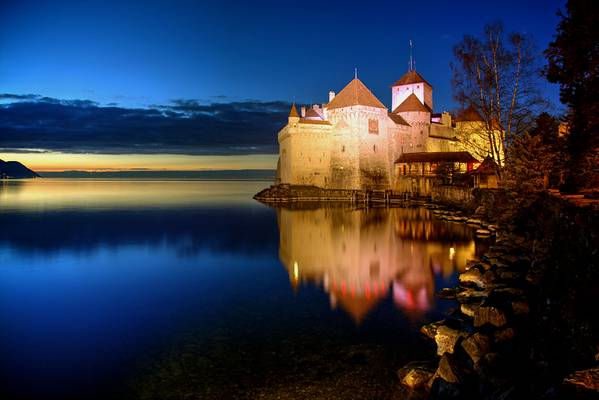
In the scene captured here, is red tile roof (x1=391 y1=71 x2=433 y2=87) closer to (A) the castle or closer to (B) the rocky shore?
(A) the castle

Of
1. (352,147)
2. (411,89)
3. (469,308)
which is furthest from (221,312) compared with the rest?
(411,89)

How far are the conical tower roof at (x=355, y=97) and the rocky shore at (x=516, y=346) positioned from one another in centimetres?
3093

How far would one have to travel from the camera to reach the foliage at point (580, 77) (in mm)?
11000

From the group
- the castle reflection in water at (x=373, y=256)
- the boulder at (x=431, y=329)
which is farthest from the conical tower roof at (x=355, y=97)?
the boulder at (x=431, y=329)

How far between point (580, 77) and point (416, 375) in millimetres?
10465

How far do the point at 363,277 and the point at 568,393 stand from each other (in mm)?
8653

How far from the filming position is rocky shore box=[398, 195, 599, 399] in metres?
5.09

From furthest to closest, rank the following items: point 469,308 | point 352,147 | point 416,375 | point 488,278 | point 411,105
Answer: point 411,105, point 352,147, point 488,278, point 469,308, point 416,375

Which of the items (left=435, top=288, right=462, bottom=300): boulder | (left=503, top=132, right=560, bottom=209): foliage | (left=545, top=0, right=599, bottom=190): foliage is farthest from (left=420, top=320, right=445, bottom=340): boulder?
(left=503, top=132, right=560, bottom=209): foliage

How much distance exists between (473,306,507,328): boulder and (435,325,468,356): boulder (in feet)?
1.24

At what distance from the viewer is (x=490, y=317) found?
23.9 feet

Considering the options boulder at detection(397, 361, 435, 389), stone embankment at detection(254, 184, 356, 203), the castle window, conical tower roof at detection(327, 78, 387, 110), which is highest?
conical tower roof at detection(327, 78, 387, 110)

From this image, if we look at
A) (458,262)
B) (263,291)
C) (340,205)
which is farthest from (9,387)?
(340,205)

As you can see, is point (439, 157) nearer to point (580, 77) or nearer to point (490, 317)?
point (580, 77)
